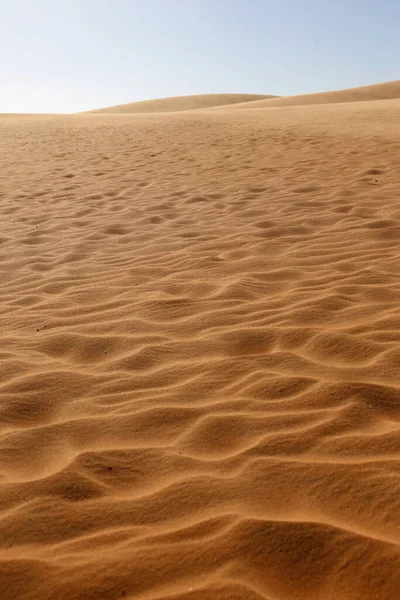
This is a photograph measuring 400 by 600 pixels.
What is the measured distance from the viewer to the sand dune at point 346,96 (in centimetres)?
4156

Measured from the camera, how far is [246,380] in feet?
9.25

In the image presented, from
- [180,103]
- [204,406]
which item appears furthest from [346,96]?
[204,406]

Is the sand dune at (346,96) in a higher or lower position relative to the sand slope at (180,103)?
lower

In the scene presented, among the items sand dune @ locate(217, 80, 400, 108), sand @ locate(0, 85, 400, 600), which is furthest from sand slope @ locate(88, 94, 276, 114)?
sand @ locate(0, 85, 400, 600)

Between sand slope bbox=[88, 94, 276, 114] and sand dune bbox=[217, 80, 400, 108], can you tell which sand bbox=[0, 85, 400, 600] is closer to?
sand dune bbox=[217, 80, 400, 108]

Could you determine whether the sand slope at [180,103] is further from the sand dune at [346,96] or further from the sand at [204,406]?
the sand at [204,406]

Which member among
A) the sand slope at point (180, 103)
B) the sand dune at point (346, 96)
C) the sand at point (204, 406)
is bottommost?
the sand at point (204, 406)

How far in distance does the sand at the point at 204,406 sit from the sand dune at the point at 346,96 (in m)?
→ 37.8

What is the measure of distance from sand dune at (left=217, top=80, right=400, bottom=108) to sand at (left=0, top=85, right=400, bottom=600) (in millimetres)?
37771

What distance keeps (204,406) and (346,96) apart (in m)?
43.7

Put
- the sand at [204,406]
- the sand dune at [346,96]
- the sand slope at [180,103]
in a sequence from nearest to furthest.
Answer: the sand at [204,406]
the sand dune at [346,96]
the sand slope at [180,103]

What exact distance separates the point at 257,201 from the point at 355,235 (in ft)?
6.09

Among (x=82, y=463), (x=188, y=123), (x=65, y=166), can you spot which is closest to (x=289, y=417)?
(x=82, y=463)

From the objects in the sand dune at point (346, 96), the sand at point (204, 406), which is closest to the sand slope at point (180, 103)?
the sand dune at point (346, 96)
